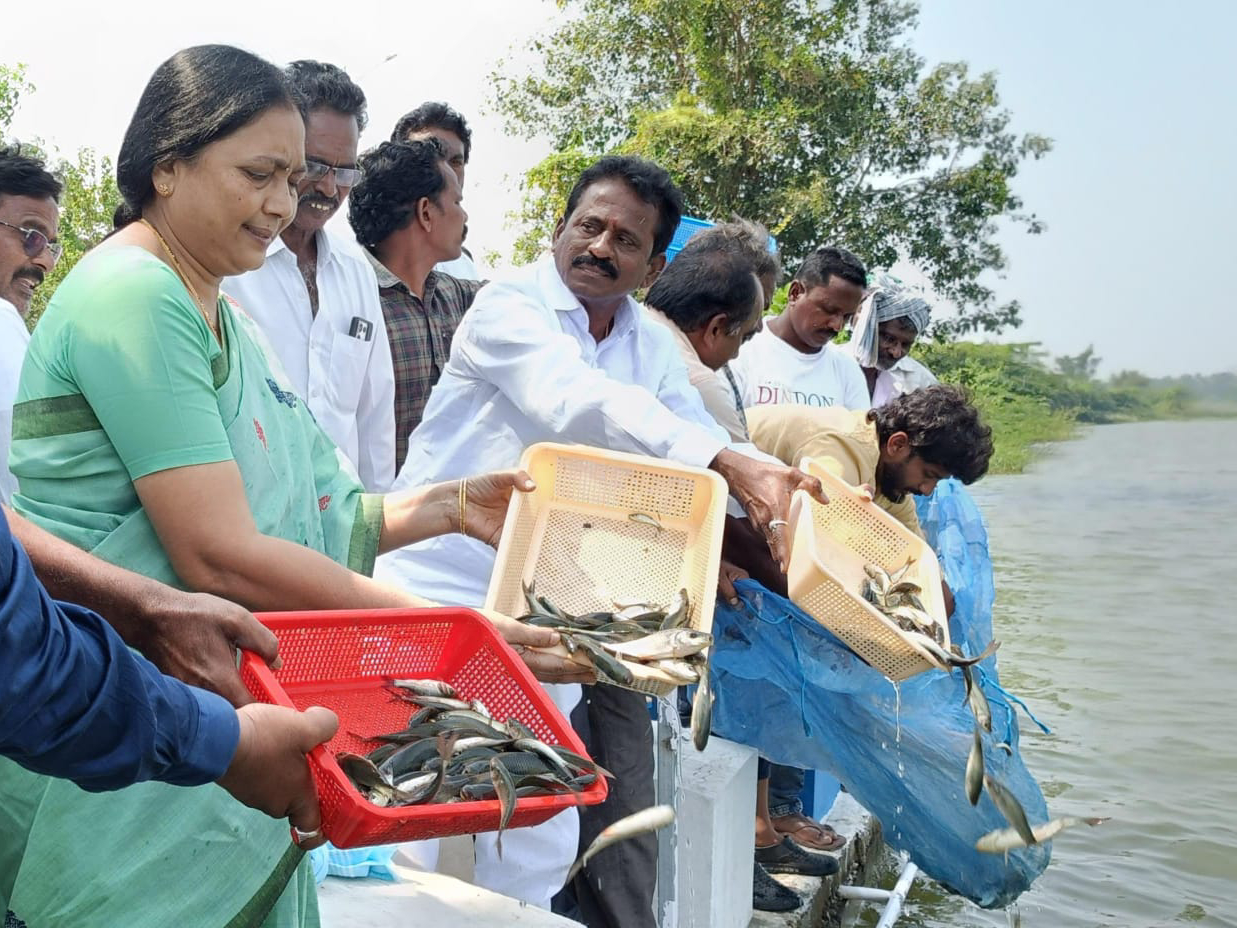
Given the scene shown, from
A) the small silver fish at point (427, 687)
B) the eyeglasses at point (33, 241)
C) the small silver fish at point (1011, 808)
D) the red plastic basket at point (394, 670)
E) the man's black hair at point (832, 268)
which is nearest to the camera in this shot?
the red plastic basket at point (394, 670)

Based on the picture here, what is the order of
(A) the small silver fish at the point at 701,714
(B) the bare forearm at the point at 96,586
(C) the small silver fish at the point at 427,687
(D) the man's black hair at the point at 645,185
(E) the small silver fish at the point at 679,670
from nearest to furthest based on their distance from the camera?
(B) the bare forearm at the point at 96,586
(C) the small silver fish at the point at 427,687
(E) the small silver fish at the point at 679,670
(A) the small silver fish at the point at 701,714
(D) the man's black hair at the point at 645,185

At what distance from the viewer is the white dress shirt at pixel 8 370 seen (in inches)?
132

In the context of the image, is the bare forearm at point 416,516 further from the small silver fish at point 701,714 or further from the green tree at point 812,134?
the green tree at point 812,134

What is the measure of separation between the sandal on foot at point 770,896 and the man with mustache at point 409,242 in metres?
2.10

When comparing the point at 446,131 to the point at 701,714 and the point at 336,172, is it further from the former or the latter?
the point at 701,714

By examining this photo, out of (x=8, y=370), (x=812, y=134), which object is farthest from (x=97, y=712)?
(x=812, y=134)

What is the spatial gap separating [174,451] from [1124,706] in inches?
401

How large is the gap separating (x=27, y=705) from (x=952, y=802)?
342cm

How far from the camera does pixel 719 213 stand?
24.0 meters

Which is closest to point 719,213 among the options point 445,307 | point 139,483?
point 445,307

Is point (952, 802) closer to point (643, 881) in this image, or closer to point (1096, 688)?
point (643, 881)

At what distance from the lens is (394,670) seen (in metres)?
2.46

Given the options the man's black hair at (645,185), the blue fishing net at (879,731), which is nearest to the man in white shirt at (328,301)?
the man's black hair at (645,185)

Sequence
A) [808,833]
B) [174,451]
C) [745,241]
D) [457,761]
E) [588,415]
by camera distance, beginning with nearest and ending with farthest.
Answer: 1. [174,451]
2. [457,761]
3. [588,415]
4. [745,241]
5. [808,833]
